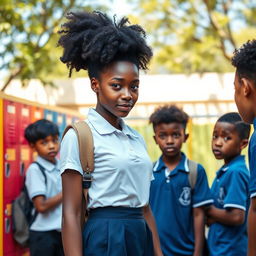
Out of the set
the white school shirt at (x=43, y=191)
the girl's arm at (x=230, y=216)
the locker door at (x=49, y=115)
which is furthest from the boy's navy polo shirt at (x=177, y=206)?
the locker door at (x=49, y=115)

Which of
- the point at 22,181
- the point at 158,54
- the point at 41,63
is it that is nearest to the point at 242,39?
the point at 158,54

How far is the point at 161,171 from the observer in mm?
4801

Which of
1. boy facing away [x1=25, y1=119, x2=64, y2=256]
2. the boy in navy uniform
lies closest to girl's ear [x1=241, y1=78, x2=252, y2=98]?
the boy in navy uniform

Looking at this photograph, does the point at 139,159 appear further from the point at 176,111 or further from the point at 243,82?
the point at 176,111

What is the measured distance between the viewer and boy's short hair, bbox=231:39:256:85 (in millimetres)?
3126

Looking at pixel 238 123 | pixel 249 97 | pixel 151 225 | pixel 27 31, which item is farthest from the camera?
pixel 27 31

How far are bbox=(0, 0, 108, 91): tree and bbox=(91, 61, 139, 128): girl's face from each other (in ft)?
19.1

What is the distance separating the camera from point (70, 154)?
294 centimetres

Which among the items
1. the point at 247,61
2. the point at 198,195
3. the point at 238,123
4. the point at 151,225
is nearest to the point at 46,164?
the point at 198,195

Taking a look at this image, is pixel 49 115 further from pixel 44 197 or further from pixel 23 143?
pixel 44 197

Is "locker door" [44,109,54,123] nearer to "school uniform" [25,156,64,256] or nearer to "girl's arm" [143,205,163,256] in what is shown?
"school uniform" [25,156,64,256]

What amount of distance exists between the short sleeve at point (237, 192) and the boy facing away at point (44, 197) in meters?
1.52

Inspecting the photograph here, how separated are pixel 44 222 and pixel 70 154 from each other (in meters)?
2.50

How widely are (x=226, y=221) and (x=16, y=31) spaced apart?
6.51 meters
